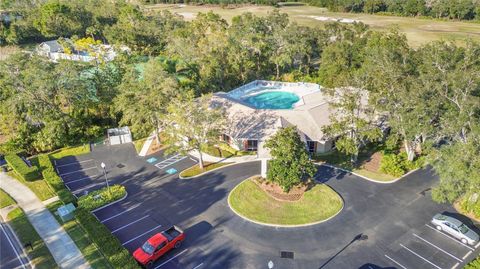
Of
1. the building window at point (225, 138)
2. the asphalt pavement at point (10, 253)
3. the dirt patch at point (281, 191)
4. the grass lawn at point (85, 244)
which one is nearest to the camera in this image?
the grass lawn at point (85, 244)

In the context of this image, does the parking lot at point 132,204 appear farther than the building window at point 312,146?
No

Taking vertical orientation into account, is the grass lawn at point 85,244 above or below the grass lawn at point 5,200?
below

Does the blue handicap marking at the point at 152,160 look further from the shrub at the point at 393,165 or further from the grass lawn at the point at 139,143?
the shrub at the point at 393,165

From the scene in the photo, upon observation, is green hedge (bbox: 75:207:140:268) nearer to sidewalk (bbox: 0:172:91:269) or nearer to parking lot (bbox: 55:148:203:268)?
parking lot (bbox: 55:148:203:268)

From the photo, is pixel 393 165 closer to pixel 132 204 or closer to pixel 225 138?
pixel 225 138

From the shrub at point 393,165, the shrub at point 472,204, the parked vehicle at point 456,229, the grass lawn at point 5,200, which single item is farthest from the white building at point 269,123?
the grass lawn at point 5,200

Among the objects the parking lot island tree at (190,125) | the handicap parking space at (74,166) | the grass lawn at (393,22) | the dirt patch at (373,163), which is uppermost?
the grass lawn at (393,22)

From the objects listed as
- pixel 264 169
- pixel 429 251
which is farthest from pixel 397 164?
pixel 264 169

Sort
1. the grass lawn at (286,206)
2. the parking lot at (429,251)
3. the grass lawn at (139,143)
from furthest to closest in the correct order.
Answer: the grass lawn at (139,143) < the grass lawn at (286,206) < the parking lot at (429,251)
